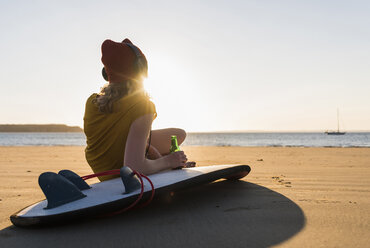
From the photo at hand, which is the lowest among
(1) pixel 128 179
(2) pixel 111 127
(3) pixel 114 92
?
(1) pixel 128 179

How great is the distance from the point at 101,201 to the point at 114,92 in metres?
0.76

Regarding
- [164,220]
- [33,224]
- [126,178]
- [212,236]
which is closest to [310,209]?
[212,236]

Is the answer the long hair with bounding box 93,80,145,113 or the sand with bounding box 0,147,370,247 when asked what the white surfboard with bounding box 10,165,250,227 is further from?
the long hair with bounding box 93,80,145,113

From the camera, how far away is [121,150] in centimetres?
221

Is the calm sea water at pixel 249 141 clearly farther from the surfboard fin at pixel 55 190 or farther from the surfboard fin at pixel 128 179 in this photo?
the surfboard fin at pixel 55 190

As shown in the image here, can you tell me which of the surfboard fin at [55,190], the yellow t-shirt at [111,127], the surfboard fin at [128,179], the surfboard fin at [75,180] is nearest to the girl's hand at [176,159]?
the yellow t-shirt at [111,127]

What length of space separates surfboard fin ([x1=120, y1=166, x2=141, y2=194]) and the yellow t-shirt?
0.37m

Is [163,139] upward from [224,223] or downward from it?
upward

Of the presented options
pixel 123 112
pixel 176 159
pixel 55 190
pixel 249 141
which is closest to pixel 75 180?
pixel 55 190

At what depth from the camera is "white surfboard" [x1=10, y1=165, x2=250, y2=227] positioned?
1655mm

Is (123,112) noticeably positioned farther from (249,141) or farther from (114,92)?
(249,141)

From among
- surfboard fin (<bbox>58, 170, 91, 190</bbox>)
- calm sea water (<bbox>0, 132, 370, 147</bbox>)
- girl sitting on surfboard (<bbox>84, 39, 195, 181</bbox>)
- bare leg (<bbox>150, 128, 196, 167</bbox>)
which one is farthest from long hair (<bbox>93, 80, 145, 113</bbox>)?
calm sea water (<bbox>0, 132, 370, 147</bbox>)

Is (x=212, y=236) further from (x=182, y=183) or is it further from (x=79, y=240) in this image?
(x=79, y=240)

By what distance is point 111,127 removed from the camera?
2.17 metres
